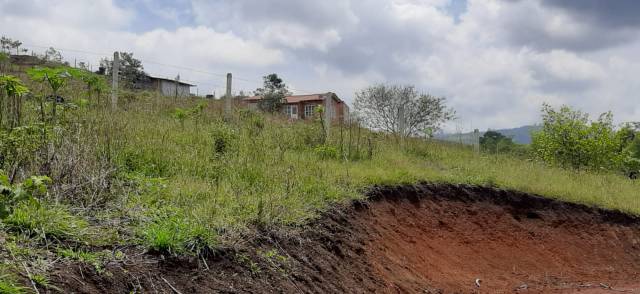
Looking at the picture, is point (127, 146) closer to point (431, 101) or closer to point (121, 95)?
point (121, 95)

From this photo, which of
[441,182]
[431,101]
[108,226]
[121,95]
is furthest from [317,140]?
[431,101]

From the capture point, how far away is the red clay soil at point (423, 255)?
4023 mm

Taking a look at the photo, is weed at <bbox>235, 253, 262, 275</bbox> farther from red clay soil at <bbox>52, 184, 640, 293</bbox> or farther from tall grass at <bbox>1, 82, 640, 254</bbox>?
tall grass at <bbox>1, 82, 640, 254</bbox>

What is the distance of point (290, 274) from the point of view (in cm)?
487

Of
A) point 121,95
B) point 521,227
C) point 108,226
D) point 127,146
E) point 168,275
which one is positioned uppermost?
point 121,95

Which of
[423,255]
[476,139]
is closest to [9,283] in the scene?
[423,255]

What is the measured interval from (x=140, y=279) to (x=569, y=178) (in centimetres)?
1409

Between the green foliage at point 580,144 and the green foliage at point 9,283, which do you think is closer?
the green foliage at point 9,283

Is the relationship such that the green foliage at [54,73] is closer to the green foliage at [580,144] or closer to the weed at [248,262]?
the weed at [248,262]

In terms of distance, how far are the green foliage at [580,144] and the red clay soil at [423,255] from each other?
910 cm

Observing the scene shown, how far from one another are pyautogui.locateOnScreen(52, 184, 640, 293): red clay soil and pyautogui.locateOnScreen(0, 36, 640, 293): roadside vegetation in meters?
0.20

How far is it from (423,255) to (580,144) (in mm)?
15887

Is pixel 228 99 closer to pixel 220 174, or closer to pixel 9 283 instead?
pixel 220 174

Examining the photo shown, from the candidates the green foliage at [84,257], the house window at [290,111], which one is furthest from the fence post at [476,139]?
the green foliage at [84,257]
